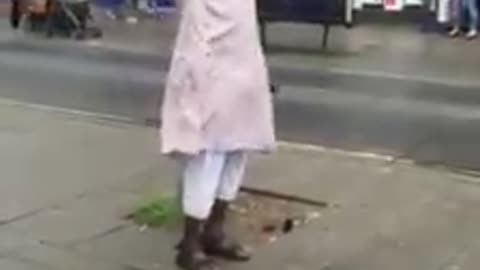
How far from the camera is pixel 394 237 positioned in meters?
6.22

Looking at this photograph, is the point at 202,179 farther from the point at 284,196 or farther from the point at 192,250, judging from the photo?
the point at 284,196

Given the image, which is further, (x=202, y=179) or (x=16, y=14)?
(x=16, y=14)

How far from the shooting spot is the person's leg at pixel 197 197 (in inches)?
216

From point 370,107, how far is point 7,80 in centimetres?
416

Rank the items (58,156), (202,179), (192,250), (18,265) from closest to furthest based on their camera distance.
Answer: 1. (202,179)
2. (192,250)
3. (18,265)
4. (58,156)

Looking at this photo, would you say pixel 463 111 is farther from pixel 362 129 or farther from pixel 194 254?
pixel 194 254

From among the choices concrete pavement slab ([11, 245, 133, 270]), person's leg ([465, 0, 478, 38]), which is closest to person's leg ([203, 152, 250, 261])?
concrete pavement slab ([11, 245, 133, 270])

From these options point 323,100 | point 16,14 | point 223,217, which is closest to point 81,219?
point 223,217

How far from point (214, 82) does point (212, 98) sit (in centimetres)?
8

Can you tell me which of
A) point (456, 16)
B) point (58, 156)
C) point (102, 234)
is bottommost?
point (456, 16)

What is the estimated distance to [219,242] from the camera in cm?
585

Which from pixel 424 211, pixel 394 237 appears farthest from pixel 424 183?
pixel 394 237

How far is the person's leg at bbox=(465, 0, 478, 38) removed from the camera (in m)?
15.9

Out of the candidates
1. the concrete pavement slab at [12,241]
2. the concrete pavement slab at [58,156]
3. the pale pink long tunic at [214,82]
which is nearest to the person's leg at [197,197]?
the pale pink long tunic at [214,82]
